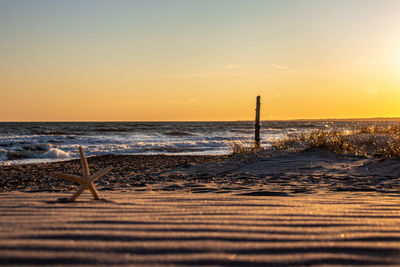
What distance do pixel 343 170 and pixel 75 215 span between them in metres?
6.40

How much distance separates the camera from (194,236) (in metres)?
2.25

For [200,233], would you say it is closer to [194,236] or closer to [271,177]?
[194,236]

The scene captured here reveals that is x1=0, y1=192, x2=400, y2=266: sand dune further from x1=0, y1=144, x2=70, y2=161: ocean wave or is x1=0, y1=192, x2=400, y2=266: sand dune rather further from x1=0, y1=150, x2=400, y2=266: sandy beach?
x1=0, y1=144, x2=70, y2=161: ocean wave

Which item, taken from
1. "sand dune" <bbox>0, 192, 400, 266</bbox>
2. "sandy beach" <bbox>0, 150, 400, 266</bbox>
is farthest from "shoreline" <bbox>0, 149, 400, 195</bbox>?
"sand dune" <bbox>0, 192, 400, 266</bbox>

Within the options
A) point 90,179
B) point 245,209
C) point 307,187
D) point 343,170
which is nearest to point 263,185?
point 307,187

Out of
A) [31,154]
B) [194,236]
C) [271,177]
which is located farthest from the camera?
[31,154]

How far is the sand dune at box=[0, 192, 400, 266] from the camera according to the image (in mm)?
1927

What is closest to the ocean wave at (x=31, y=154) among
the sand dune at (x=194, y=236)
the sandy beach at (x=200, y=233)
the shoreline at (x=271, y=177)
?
the shoreline at (x=271, y=177)

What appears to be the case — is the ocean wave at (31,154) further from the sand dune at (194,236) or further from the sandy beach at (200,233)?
the sand dune at (194,236)

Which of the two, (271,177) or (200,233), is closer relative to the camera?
(200,233)

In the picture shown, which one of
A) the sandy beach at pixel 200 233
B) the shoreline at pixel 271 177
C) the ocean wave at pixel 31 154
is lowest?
the ocean wave at pixel 31 154

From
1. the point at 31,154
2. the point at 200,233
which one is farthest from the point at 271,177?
the point at 31,154

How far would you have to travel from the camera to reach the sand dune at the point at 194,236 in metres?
1.93

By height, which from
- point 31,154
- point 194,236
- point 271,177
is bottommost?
point 31,154
